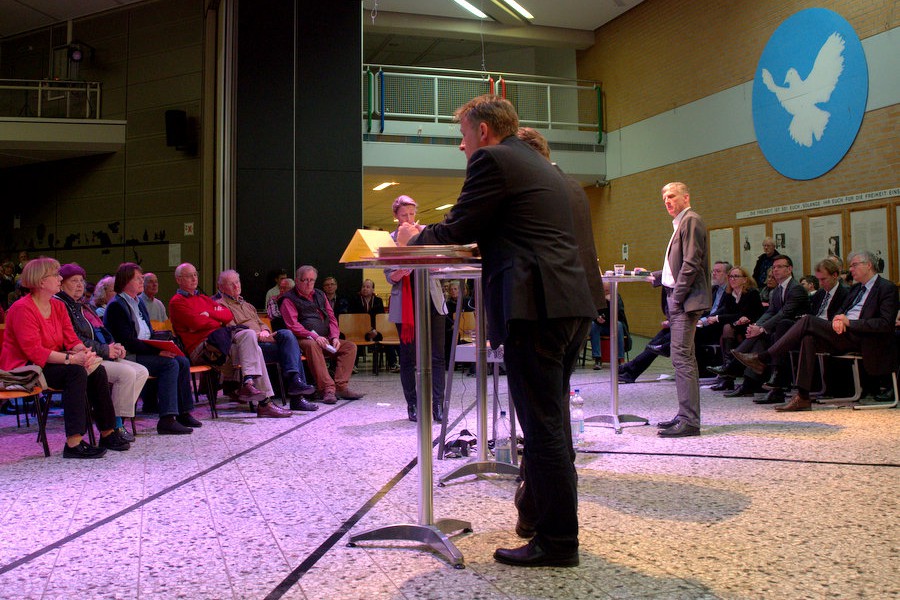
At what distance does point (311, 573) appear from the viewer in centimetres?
235

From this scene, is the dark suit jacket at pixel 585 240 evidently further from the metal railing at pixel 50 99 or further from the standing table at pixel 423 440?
the metal railing at pixel 50 99

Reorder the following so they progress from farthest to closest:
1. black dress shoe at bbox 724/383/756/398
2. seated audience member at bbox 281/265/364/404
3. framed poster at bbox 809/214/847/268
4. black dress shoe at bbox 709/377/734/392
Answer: framed poster at bbox 809/214/847/268 < black dress shoe at bbox 709/377/734/392 < black dress shoe at bbox 724/383/756/398 < seated audience member at bbox 281/265/364/404

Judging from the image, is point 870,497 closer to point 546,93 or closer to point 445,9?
point 546,93

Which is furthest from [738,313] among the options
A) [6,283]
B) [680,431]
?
[6,283]

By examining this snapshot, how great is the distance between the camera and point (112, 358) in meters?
4.88

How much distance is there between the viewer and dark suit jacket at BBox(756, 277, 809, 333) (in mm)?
6816

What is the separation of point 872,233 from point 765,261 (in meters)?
1.24

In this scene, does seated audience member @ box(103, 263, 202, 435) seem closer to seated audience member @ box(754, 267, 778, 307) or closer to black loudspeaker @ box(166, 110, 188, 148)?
seated audience member @ box(754, 267, 778, 307)

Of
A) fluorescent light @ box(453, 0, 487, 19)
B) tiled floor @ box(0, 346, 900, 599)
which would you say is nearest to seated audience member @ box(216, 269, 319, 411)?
tiled floor @ box(0, 346, 900, 599)

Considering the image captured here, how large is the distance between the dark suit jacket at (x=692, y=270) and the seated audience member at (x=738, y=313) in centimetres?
307

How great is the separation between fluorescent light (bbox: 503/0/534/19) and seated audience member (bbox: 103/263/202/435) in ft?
30.6

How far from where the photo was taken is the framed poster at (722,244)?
10836 mm

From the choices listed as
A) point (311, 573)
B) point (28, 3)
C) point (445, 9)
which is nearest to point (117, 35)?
point (28, 3)

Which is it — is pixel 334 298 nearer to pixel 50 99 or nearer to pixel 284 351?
pixel 284 351
